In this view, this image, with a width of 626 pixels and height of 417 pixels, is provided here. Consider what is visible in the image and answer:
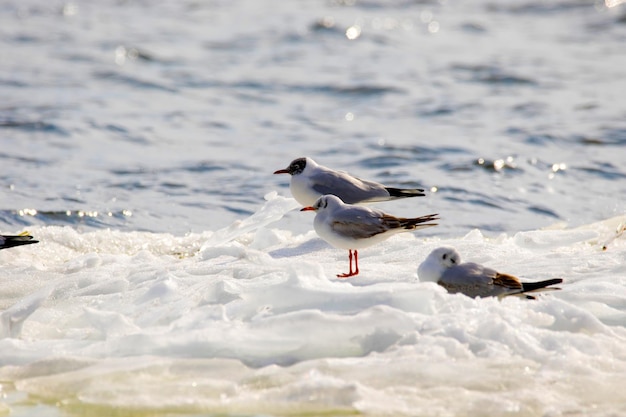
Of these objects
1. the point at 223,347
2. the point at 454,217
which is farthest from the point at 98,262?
the point at 454,217

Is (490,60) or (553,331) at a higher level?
(490,60)

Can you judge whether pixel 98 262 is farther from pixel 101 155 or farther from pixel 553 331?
pixel 101 155

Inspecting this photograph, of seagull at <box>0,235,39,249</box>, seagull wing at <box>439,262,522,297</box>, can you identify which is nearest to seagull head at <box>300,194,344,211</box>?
seagull wing at <box>439,262,522,297</box>

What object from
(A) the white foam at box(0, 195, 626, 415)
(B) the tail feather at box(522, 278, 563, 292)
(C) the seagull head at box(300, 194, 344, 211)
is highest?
(C) the seagull head at box(300, 194, 344, 211)

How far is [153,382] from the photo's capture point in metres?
4.66

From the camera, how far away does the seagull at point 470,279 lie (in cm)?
527

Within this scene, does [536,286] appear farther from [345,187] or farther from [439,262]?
[345,187]

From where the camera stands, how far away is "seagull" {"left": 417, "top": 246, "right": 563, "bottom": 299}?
5266 millimetres

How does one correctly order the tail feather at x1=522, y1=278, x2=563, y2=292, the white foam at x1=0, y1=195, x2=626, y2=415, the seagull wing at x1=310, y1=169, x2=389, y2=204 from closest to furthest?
the white foam at x1=0, y1=195, x2=626, y2=415 → the tail feather at x1=522, y1=278, x2=563, y2=292 → the seagull wing at x1=310, y1=169, x2=389, y2=204

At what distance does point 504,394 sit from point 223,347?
52.8 inches

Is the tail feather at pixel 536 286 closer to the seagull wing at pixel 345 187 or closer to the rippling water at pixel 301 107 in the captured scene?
the seagull wing at pixel 345 187

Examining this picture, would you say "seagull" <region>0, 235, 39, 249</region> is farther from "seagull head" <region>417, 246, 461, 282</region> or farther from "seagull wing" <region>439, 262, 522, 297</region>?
"seagull wing" <region>439, 262, 522, 297</region>

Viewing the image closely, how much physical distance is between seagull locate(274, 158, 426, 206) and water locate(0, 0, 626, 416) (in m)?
0.16

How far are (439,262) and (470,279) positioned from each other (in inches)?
7.5
